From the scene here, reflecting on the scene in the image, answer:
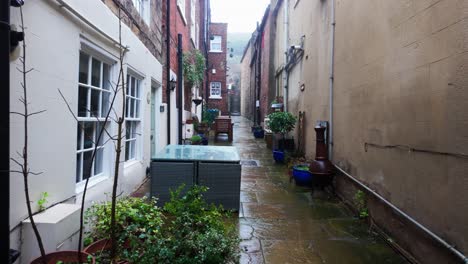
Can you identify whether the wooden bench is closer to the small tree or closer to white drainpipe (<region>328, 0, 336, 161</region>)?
the small tree

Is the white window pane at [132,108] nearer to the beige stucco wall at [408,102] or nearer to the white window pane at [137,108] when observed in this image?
the white window pane at [137,108]

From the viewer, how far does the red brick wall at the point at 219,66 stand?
23766 mm

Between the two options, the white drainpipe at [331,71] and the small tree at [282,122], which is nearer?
the white drainpipe at [331,71]

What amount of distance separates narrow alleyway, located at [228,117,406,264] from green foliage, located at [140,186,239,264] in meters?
0.75

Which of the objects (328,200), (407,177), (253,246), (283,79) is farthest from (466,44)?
(283,79)

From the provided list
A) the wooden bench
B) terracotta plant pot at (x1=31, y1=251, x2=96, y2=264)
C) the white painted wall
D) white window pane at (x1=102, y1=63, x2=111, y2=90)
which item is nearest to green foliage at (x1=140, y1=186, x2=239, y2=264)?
terracotta plant pot at (x1=31, y1=251, x2=96, y2=264)

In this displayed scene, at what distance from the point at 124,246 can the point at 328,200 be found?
12.8ft

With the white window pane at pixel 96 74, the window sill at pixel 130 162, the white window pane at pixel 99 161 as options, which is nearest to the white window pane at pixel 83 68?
the white window pane at pixel 96 74

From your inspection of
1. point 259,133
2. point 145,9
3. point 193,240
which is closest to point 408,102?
point 193,240

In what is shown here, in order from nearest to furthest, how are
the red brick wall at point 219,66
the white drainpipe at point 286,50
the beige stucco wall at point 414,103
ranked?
the beige stucco wall at point 414,103 → the white drainpipe at point 286,50 → the red brick wall at point 219,66

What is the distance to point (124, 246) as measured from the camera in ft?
8.95
